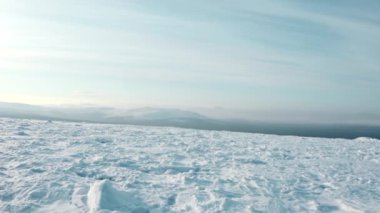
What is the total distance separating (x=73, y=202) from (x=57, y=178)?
1273 mm

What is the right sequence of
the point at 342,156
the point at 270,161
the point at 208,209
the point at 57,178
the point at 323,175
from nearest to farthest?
1. the point at 208,209
2. the point at 57,178
3. the point at 323,175
4. the point at 270,161
5. the point at 342,156

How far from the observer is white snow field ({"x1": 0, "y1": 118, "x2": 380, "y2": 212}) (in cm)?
629

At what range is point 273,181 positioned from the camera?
8.39m

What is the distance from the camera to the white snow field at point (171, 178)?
6.29 meters

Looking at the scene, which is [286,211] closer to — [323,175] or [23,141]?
[323,175]

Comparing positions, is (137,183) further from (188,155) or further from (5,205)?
(188,155)

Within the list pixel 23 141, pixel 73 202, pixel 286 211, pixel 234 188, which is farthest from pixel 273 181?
pixel 23 141

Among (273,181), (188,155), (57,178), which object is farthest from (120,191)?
(188,155)

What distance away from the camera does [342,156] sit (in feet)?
42.4

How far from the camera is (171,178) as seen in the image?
809cm

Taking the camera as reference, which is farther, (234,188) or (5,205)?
(234,188)

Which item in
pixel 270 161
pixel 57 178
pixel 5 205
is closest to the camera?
pixel 5 205

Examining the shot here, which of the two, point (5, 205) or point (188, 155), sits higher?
point (188, 155)

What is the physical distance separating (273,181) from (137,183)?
3078 mm
